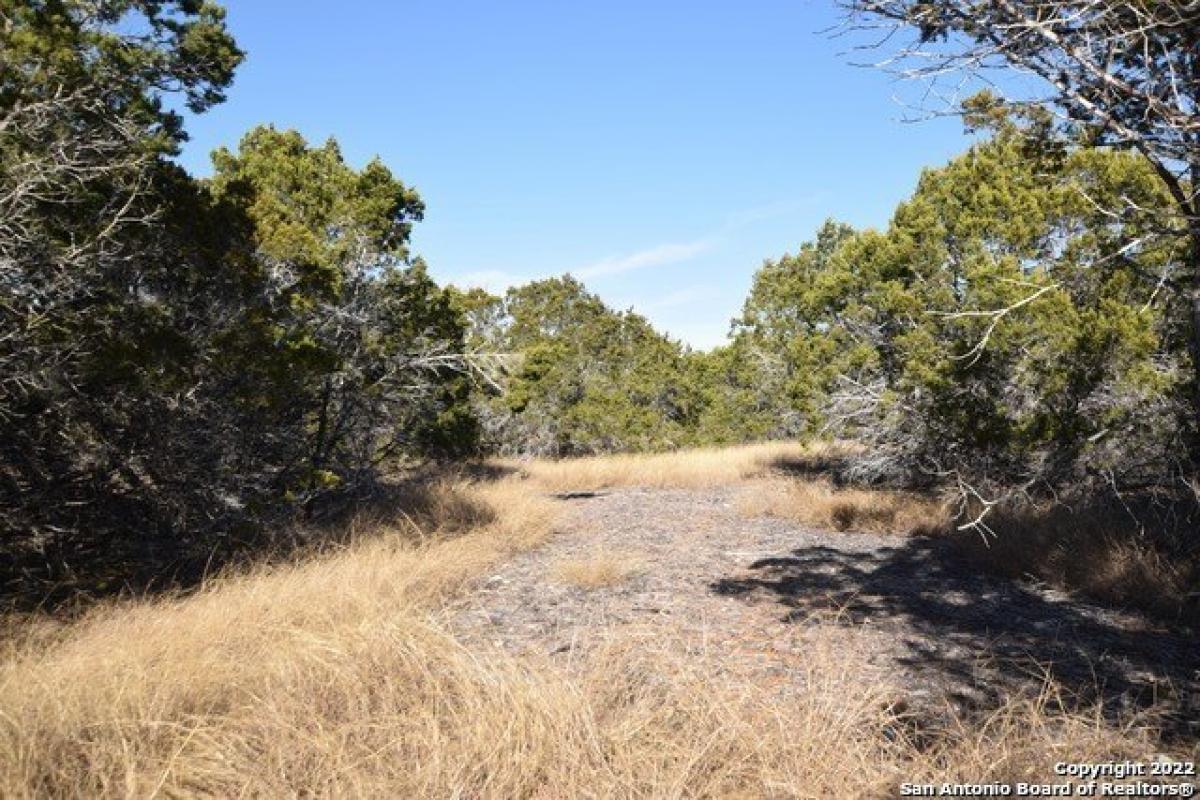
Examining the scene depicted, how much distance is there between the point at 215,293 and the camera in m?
7.76

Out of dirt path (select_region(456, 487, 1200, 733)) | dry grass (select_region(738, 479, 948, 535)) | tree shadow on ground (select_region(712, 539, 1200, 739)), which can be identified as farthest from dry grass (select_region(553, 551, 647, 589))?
dry grass (select_region(738, 479, 948, 535))

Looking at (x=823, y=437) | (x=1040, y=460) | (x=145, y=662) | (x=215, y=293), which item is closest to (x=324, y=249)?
(x=215, y=293)

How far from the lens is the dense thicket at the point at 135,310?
588cm

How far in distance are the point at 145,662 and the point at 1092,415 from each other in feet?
32.9

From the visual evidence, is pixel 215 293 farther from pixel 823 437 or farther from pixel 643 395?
pixel 643 395

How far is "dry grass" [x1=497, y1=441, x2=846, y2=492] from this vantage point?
680 inches

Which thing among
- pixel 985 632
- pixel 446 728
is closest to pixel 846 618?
pixel 985 632

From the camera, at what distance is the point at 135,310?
6953 mm

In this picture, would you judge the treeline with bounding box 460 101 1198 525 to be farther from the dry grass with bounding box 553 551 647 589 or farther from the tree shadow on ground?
the dry grass with bounding box 553 551 647 589

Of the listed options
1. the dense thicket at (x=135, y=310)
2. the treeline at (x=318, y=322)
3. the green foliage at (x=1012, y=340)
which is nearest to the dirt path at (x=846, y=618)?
the treeline at (x=318, y=322)

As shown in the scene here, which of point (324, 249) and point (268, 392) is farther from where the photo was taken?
point (324, 249)

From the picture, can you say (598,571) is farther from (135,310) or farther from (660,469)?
(660,469)

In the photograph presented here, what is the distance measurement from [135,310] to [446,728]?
220 inches

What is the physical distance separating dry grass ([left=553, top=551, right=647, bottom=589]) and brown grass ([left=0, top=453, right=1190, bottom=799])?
277 centimetres
